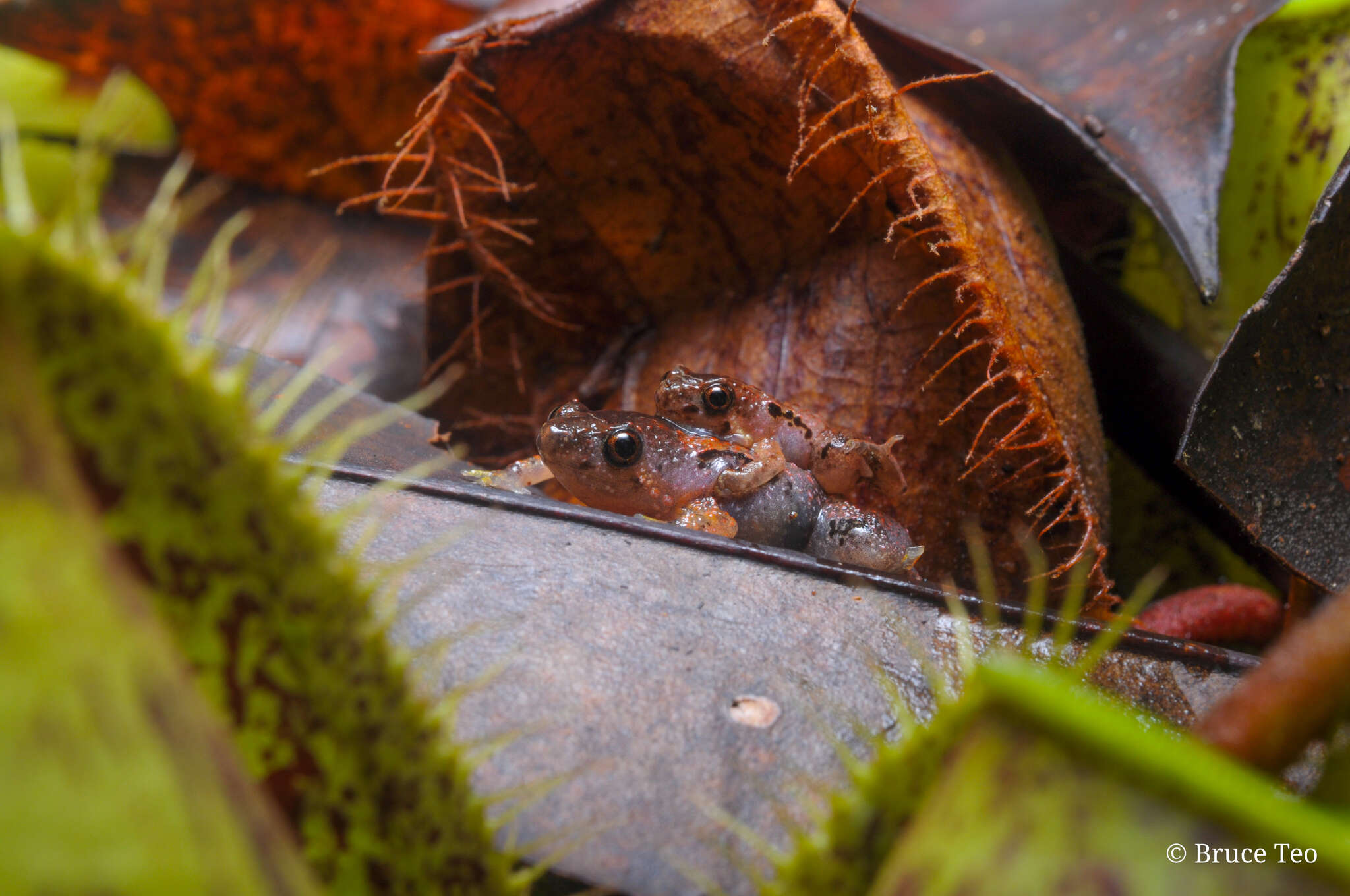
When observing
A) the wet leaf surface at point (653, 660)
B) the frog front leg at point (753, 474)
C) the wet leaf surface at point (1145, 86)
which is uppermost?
the wet leaf surface at point (1145, 86)

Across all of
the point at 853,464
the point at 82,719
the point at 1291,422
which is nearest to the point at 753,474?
the point at 853,464

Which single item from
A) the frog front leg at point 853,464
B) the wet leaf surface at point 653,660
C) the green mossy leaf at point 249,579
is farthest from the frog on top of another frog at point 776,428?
the green mossy leaf at point 249,579

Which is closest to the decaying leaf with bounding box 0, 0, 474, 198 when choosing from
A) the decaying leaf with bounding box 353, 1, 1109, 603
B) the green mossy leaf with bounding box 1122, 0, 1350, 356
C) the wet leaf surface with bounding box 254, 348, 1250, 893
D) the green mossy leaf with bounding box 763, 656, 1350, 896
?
the decaying leaf with bounding box 353, 1, 1109, 603

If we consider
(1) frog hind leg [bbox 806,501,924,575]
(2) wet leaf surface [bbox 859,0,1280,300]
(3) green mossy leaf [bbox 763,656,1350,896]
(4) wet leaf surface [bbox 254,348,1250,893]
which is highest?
(2) wet leaf surface [bbox 859,0,1280,300]

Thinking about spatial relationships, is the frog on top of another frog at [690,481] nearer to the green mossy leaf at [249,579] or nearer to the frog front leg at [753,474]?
the frog front leg at [753,474]

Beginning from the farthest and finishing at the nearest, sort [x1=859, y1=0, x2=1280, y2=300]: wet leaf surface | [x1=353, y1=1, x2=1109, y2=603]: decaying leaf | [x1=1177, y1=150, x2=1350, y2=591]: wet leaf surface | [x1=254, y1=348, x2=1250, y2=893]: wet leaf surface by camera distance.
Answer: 1. [x1=859, y1=0, x2=1280, y2=300]: wet leaf surface
2. [x1=353, y1=1, x2=1109, y2=603]: decaying leaf
3. [x1=1177, y1=150, x2=1350, y2=591]: wet leaf surface
4. [x1=254, y1=348, x2=1250, y2=893]: wet leaf surface

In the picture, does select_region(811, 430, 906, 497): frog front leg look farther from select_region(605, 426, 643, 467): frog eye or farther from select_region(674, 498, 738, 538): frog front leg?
select_region(605, 426, 643, 467): frog eye

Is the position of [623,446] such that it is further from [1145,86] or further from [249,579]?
[1145,86]

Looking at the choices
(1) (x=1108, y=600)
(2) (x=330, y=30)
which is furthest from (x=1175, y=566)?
(2) (x=330, y=30)
